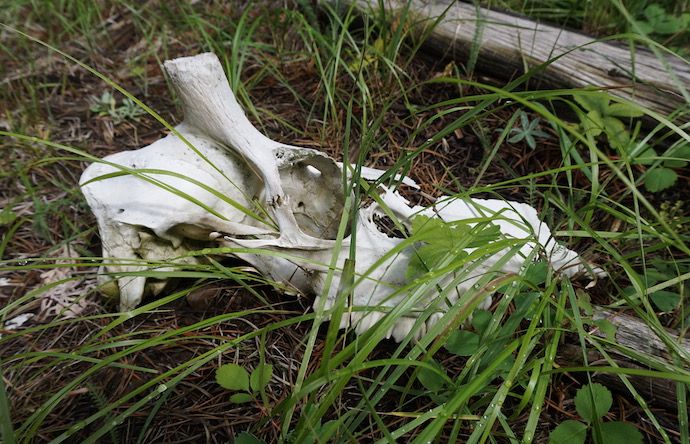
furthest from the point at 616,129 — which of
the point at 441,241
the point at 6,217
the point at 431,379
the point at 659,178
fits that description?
the point at 6,217

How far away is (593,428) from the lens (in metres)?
1.14

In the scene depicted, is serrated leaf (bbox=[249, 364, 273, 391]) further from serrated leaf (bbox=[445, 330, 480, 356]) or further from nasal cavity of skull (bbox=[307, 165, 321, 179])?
nasal cavity of skull (bbox=[307, 165, 321, 179])

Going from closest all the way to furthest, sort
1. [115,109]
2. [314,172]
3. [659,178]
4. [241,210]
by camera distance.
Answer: [241,210] < [314,172] < [659,178] < [115,109]

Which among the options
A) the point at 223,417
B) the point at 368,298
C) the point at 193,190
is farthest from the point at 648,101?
the point at 223,417

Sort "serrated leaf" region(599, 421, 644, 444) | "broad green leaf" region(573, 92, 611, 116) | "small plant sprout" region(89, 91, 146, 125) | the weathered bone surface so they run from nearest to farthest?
"serrated leaf" region(599, 421, 644, 444), the weathered bone surface, "broad green leaf" region(573, 92, 611, 116), "small plant sprout" region(89, 91, 146, 125)

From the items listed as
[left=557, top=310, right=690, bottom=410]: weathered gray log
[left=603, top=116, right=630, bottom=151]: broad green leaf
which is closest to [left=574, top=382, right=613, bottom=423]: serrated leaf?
[left=557, top=310, right=690, bottom=410]: weathered gray log

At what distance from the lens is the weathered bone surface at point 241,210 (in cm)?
139

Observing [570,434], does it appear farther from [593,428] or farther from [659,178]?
[659,178]

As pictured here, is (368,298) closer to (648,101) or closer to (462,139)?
(462,139)

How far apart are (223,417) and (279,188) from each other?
741 mm

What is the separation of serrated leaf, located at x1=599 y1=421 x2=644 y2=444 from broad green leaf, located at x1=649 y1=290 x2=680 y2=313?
55 centimetres

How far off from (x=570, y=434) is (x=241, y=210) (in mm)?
1162

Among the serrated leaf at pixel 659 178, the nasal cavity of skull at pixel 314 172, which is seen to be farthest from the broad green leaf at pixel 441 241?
the serrated leaf at pixel 659 178

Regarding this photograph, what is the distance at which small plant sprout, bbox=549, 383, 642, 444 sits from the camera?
44.6 inches
